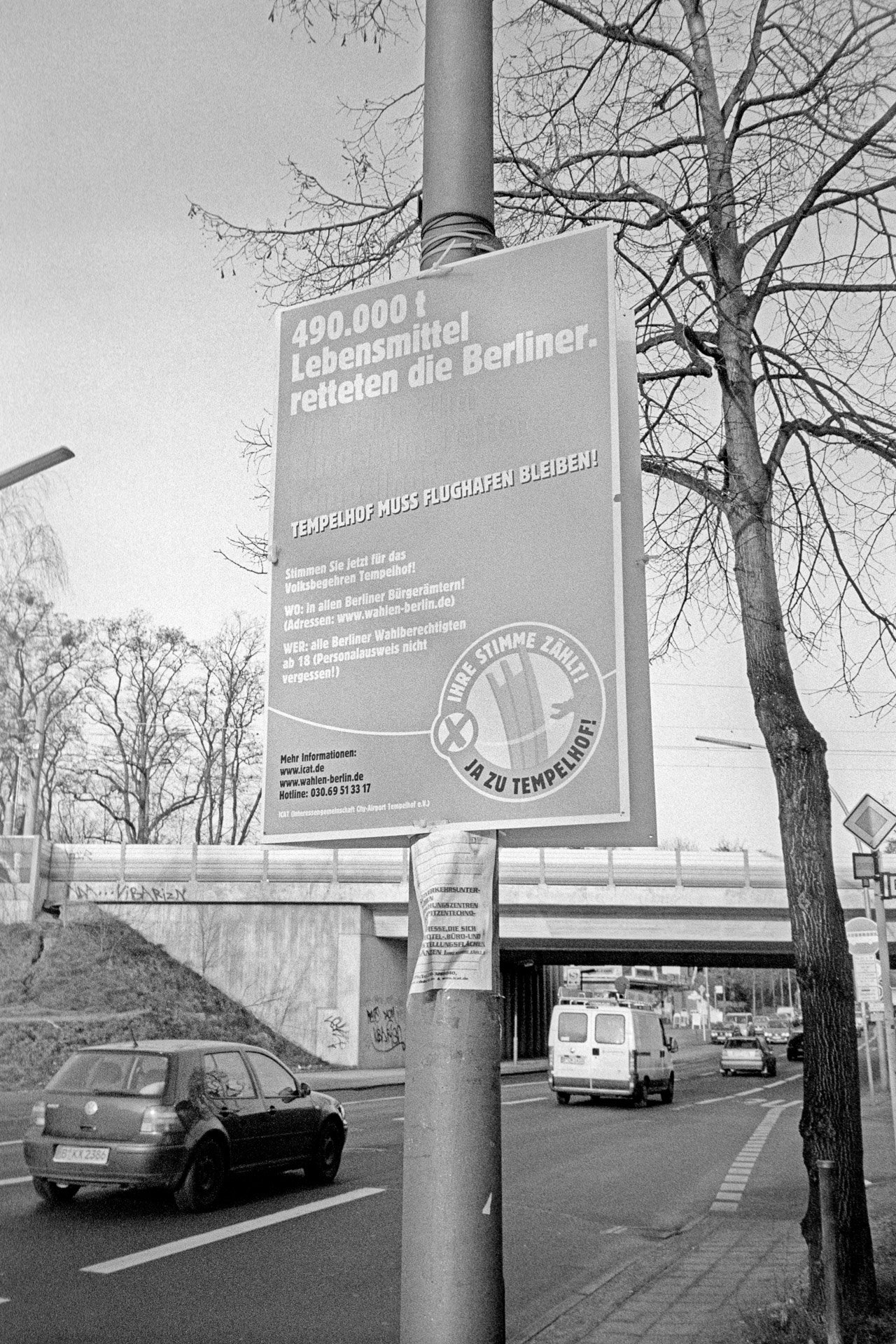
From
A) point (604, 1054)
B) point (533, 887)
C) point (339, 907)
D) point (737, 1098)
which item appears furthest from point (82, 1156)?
point (533, 887)

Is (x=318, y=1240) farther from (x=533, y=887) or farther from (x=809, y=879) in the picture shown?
(x=533, y=887)

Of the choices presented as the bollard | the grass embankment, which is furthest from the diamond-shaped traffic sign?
the grass embankment

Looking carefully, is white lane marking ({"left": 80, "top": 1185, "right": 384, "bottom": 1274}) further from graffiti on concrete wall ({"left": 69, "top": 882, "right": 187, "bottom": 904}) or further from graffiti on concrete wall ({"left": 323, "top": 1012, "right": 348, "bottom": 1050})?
graffiti on concrete wall ({"left": 69, "top": 882, "right": 187, "bottom": 904})

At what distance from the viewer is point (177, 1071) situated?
1155 cm

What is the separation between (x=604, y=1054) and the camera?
93.9 ft

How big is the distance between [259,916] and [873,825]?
28350 millimetres

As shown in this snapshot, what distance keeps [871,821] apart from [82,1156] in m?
8.92

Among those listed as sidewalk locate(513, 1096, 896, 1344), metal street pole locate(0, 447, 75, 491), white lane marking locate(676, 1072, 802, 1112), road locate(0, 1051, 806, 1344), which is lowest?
white lane marking locate(676, 1072, 802, 1112)

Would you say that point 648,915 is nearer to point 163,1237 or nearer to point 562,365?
point 163,1237

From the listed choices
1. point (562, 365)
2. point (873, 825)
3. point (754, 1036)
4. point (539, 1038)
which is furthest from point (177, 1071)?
point (539, 1038)

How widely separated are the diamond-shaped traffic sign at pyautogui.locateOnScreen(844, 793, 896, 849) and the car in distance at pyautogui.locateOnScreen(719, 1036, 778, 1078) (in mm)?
34031

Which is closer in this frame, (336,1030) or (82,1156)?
(82,1156)

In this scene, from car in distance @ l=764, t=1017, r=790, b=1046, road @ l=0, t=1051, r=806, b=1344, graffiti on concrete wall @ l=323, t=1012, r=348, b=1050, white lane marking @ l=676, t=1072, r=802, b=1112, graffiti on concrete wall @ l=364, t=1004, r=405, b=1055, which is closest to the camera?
road @ l=0, t=1051, r=806, b=1344

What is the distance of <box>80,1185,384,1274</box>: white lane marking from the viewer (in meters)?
8.85
